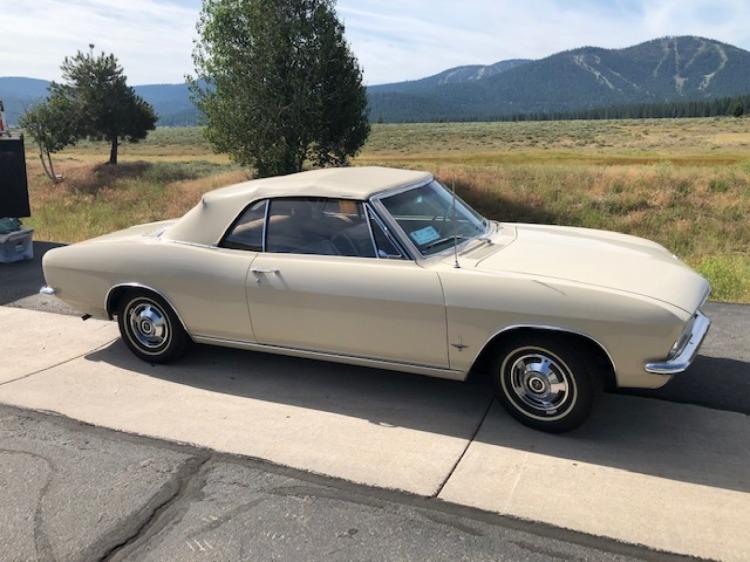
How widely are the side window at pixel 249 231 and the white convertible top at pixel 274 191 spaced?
48 millimetres

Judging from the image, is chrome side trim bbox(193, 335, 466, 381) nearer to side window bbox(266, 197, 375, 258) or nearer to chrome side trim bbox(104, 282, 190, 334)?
chrome side trim bbox(104, 282, 190, 334)

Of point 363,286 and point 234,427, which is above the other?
point 363,286

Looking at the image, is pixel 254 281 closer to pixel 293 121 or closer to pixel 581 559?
pixel 581 559

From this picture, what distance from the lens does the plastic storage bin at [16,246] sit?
26.3 ft

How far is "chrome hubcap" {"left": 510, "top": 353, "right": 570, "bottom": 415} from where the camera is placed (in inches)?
132

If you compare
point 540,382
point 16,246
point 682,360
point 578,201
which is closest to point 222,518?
point 540,382

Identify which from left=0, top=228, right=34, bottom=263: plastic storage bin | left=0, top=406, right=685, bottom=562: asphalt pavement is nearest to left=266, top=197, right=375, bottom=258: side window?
left=0, top=406, right=685, bottom=562: asphalt pavement

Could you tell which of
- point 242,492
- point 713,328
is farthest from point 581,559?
point 713,328

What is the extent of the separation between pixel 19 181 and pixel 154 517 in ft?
24.2

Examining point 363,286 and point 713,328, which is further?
point 713,328

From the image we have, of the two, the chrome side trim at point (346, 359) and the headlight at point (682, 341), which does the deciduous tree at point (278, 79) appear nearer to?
the chrome side trim at point (346, 359)

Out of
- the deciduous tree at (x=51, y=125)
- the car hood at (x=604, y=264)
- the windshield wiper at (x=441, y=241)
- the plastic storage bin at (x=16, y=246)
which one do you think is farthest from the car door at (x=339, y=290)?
the deciduous tree at (x=51, y=125)

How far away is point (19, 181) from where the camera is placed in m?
8.59

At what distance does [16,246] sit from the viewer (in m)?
8.17
